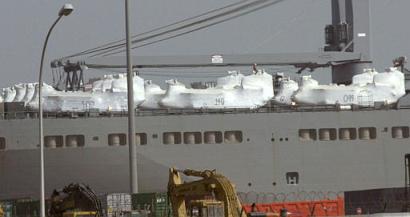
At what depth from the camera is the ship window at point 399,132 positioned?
5269 centimetres

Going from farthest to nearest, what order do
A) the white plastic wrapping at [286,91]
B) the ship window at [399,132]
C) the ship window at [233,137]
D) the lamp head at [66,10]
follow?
the white plastic wrapping at [286,91] → the ship window at [399,132] → the ship window at [233,137] → the lamp head at [66,10]

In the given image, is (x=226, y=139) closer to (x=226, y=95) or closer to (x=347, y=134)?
(x=226, y=95)

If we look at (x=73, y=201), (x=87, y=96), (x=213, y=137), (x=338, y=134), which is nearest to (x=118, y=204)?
(x=73, y=201)

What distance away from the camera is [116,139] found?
5025cm

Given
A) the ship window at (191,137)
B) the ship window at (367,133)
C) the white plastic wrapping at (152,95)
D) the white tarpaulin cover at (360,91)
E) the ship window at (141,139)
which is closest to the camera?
the ship window at (141,139)

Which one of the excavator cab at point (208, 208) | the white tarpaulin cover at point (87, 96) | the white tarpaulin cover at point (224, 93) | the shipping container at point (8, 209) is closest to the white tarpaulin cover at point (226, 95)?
the white tarpaulin cover at point (224, 93)

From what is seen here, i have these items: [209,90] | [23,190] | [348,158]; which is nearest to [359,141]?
[348,158]

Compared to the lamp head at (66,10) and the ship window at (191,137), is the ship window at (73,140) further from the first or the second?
the lamp head at (66,10)

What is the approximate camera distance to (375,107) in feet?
174

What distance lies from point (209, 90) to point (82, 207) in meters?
22.6

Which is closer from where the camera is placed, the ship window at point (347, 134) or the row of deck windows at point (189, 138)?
the row of deck windows at point (189, 138)

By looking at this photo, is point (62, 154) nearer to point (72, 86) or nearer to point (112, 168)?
point (112, 168)

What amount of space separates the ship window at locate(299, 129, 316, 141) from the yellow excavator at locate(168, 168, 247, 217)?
780 inches

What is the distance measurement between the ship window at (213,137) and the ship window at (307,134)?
4.28 m
